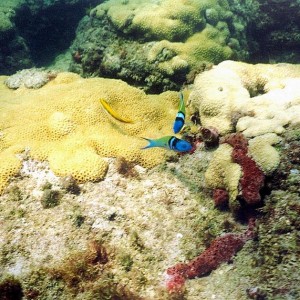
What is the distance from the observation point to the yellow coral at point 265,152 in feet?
12.5

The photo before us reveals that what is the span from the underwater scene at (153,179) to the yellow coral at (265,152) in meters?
0.01

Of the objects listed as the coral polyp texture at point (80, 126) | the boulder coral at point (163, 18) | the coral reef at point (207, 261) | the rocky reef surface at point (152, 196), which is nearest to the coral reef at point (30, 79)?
the coral polyp texture at point (80, 126)

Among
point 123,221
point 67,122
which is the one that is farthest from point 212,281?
point 67,122

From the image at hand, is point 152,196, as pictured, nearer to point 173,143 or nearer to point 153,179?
point 153,179

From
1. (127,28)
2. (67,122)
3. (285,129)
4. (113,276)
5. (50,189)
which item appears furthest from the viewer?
(127,28)

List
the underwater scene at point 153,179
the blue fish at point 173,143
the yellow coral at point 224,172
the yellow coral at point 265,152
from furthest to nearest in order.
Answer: the yellow coral at point 224,172 → the yellow coral at point 265,152 → the underwater scene at point 153,179 → the blue fish at point 173,143

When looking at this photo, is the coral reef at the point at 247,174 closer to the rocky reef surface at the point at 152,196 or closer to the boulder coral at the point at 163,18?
the rocky reef surface at the point at 152,196

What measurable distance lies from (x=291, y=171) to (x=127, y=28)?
5.57 m

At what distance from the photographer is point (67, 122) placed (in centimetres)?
520

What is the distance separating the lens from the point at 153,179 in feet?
15.9

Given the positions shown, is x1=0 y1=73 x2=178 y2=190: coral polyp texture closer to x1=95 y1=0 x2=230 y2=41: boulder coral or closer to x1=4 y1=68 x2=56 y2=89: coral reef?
x1=4 y1=68 x2=56 y2=89: coral reef

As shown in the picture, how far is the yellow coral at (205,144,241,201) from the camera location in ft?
13.4

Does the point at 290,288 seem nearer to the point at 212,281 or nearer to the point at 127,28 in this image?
the point at 212,281

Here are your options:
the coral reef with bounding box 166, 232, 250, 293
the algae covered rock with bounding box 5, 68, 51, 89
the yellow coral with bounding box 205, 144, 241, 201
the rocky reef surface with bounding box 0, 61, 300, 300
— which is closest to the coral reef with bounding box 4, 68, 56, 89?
the algae covered rock with bounding box 5, 68, 51, 89
